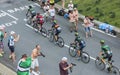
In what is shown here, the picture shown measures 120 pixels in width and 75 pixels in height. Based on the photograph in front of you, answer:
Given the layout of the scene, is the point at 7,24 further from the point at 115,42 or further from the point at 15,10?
the point at 115,42

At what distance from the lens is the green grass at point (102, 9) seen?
34594 mm

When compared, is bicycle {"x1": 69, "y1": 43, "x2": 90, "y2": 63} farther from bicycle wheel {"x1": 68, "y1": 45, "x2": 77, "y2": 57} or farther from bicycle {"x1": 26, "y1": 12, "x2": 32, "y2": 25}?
bicycle {"x1": 26, "y1": 12, "x2": 32, "y2": 25}

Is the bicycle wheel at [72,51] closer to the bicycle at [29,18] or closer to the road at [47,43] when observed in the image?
the road at [47,43]

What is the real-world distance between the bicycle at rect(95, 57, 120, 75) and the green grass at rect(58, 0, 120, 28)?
26.1 feet

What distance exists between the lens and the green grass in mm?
34594

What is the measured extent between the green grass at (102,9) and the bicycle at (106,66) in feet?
26.1

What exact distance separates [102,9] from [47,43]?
8.43 meters

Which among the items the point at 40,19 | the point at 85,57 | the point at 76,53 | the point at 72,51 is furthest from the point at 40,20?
the point at 85,57

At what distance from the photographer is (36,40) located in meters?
30.3

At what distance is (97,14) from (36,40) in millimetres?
7613

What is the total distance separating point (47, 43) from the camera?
29922 mm

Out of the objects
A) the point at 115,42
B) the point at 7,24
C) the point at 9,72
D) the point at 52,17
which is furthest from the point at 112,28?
the point at 9,72

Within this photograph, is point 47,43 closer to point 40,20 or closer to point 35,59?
point 40,20

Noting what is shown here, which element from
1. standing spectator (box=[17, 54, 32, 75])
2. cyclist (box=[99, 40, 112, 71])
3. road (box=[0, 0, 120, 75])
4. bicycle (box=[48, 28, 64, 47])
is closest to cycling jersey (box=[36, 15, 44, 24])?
road (box=[0, 0, 120, 75])
